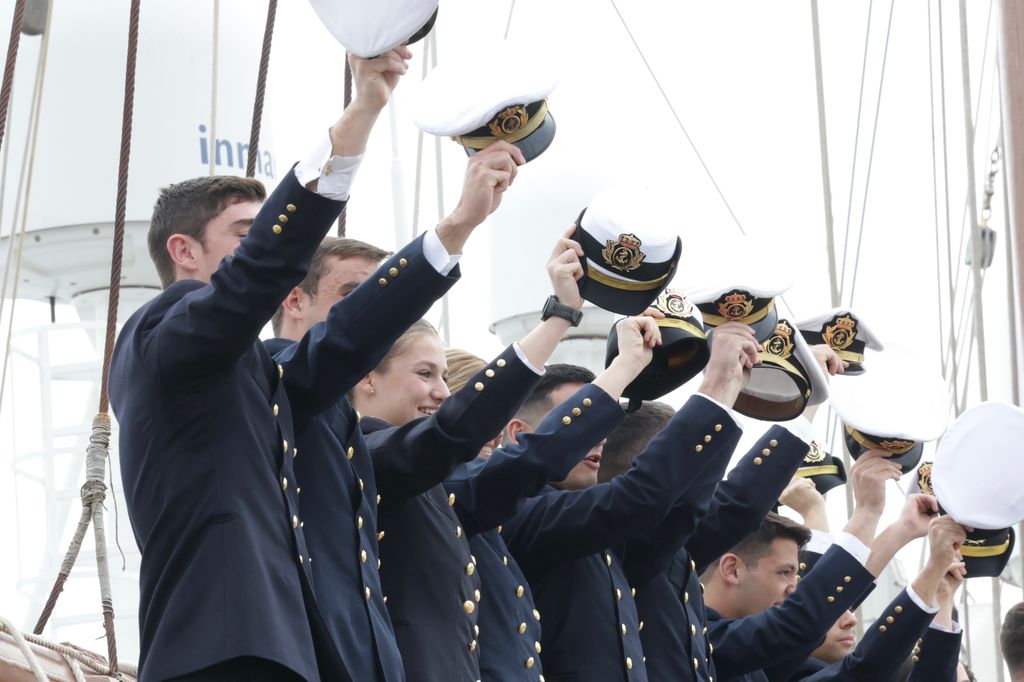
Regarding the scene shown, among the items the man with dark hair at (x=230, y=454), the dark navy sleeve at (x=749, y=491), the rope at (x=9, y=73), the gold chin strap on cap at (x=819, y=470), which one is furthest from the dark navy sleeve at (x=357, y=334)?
the gold chin strap on cap at (x=819, y=470)

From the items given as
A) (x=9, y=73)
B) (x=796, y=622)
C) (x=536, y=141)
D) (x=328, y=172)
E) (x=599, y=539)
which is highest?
(x=9, y=73)

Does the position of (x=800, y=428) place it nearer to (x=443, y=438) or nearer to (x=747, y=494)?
(x=747, y=494)

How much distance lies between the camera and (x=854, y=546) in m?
5.38

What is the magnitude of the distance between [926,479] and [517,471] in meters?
2.01

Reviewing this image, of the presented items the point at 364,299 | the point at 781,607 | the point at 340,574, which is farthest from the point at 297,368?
the point at 781,607

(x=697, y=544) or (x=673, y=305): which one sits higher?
(x=673, y=305)

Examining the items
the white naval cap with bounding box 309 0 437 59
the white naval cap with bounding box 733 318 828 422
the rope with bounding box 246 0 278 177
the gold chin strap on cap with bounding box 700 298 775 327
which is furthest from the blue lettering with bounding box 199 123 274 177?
the white naval cap with bounding box 309 0 437 59

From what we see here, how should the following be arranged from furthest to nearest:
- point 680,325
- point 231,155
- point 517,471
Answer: point 231,155, point 680,325, point 517,471

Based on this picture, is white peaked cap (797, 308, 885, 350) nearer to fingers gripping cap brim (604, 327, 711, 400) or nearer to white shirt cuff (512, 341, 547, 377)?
fingers gripping cap brim (604, 327, 711, 400)

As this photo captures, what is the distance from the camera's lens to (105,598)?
4.38 meters

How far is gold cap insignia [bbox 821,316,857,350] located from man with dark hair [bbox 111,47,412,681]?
229 cm

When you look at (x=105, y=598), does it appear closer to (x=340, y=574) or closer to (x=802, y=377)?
(x=340, y=574)

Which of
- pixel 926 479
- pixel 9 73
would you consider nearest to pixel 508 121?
pixel 9 73

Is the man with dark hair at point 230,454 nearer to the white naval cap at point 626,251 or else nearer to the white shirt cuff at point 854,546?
the white naval cap at point 626,251
